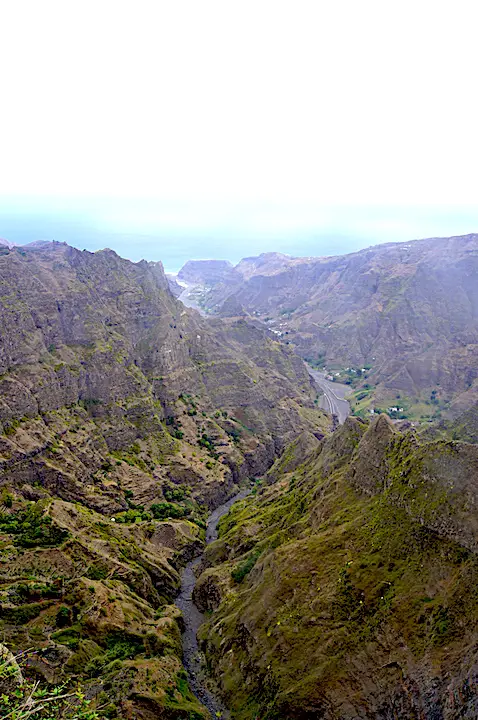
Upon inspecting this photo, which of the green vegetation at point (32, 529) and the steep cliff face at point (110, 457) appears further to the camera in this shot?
the green vegetation at point (32, 529)

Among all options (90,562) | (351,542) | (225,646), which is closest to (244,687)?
(225,646)

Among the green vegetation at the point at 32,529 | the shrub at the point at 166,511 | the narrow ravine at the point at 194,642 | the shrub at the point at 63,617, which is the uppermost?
the green vegetation at the point at 32,529

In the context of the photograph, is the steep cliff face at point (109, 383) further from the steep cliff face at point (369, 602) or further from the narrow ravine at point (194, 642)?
the steep cliff face at point (369, 602)

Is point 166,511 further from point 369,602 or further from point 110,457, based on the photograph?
point 369,602

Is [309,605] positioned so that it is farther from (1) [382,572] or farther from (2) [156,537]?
(2) [156,537]

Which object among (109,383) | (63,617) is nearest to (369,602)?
(63,617)

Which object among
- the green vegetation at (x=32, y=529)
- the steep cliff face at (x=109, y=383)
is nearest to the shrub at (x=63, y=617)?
the green vegetation at (x=32, y=529)

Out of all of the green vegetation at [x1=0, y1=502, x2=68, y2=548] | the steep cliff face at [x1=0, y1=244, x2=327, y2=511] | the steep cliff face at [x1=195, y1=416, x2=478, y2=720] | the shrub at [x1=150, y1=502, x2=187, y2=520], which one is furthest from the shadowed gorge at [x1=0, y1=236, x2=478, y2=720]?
the steep cliff face at [x1=0, y1=244, x2=327, y2=511]
